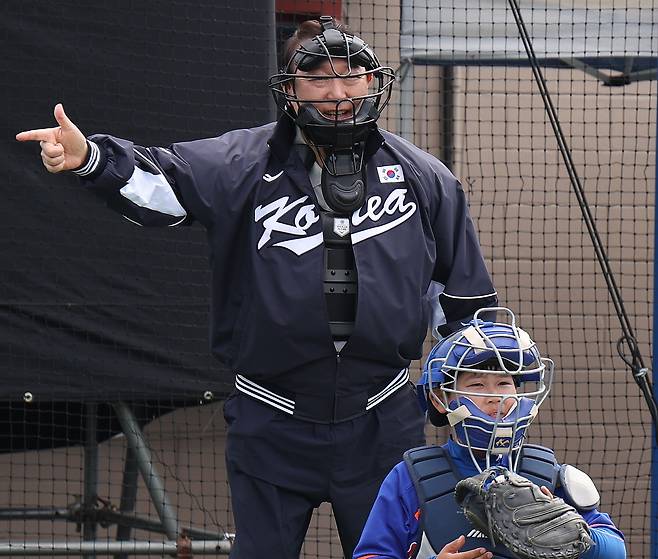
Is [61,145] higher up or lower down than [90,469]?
higher up

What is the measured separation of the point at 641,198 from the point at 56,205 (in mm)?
2722

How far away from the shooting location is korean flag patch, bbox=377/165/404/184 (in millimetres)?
3121

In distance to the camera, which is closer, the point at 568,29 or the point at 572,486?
the point at 572,486

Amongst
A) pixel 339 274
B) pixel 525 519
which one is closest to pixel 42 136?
pixel 339 274

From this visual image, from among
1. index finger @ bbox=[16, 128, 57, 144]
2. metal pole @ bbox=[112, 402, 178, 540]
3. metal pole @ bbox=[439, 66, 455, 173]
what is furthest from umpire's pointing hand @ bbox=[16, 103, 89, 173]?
metal pole @ bbox=[439, 66, 455, 173]

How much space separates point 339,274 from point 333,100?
0.41 m

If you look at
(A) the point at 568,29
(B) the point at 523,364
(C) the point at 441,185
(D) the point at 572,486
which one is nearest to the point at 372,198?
(C) the point at 441,185

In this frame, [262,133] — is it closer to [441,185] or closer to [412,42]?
[441,185]

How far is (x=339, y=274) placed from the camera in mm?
3035

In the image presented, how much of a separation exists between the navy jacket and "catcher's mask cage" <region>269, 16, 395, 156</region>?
0.09 metres

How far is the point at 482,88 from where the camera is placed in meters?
5.67

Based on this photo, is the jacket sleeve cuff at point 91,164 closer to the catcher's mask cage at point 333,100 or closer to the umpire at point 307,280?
the umpire at point 307,280

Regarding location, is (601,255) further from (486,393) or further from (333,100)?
(486,393)

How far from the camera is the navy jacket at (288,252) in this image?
2.97 m
